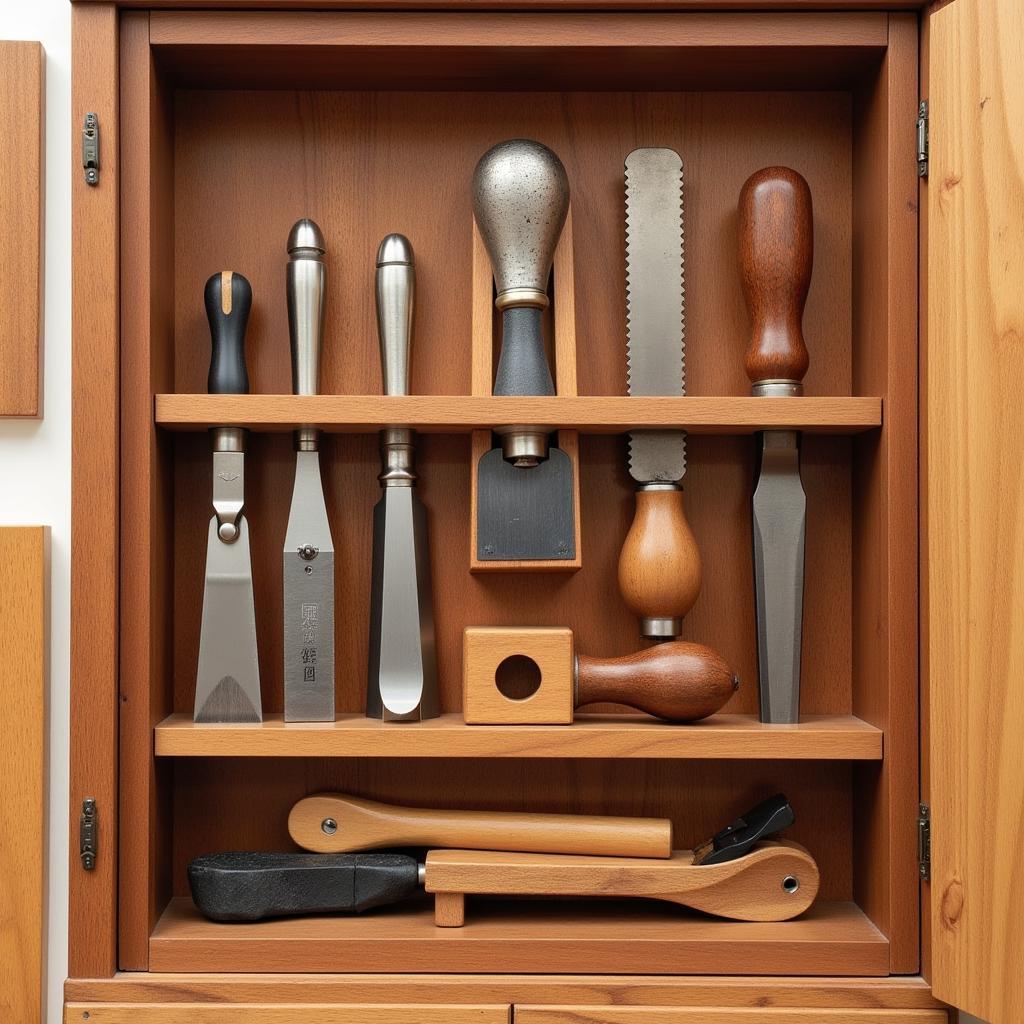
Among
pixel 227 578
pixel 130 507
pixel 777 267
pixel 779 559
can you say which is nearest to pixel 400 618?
pixel 227 578

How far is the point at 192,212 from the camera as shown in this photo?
44.8 inches

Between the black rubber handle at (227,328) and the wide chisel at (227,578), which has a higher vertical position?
the black rubber handle at (227,328)

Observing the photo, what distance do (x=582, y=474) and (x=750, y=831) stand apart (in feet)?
1.28

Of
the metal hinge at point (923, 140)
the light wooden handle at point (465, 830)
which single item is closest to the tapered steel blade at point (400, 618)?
the light wooden handle at point (465, 830)

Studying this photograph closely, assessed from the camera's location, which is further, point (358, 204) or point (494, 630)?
point (358, 204)

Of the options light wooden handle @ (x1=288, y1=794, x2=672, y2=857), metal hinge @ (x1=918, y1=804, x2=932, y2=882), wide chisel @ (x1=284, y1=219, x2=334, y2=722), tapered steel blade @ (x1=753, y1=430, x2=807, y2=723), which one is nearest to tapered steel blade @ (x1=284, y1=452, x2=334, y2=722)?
wide chisel @ (x1=284, y1=219, x2=334, y2=722)

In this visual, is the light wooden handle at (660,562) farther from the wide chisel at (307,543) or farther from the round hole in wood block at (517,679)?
the wide chisel at (307,543)

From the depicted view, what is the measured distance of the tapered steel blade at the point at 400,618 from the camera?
41.3 inches

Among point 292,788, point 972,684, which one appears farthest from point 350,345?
point 972,684

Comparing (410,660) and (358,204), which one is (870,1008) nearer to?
(410,660)

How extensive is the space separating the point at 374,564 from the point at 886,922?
1.94 ft

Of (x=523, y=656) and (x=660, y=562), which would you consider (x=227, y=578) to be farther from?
(x=660, y=562)

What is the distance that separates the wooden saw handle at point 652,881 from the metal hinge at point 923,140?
65cm

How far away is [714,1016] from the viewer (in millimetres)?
968
